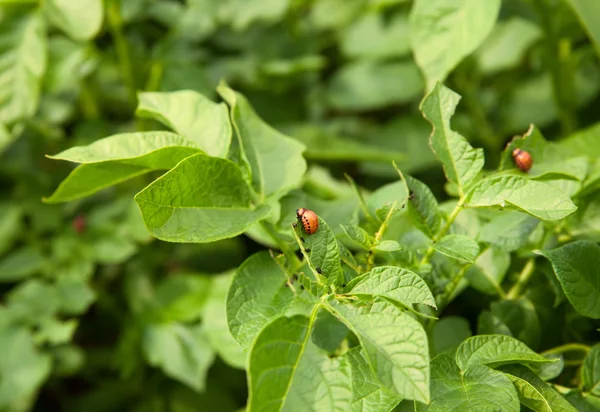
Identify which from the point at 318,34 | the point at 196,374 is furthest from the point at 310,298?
the point at 318,34

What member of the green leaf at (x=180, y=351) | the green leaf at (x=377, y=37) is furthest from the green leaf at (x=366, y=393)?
the green leaf at (x=377, y=37)

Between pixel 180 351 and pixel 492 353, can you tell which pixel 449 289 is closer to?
pixel 492 353

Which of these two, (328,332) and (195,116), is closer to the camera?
(328,332)

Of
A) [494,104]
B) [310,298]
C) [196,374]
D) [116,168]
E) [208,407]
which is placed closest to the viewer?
[310,298]

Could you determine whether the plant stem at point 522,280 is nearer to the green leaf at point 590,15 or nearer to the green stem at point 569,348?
the green stem at point 569,348

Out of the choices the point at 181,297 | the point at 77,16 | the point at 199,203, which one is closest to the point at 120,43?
the point at 77,16

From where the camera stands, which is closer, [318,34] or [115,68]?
[115,68]

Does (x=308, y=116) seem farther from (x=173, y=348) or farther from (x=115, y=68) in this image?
(x=173, y=348)
